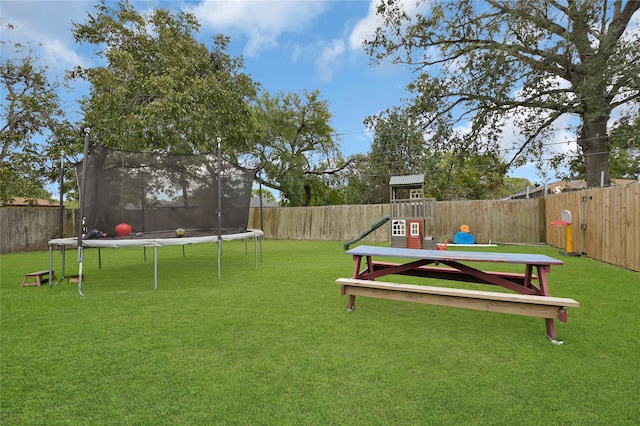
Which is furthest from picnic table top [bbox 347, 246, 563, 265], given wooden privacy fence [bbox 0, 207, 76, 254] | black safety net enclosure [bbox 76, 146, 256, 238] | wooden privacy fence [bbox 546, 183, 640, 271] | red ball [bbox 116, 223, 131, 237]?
wooden privacy fence [bbox 0, 207, 76, 254]

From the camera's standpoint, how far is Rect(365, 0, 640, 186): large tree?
898 centimetres

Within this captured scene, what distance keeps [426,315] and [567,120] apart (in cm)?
1214

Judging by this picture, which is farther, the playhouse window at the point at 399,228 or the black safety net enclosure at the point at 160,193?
the playhouse window at the point at 399,228

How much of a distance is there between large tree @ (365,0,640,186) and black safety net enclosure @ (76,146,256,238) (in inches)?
349

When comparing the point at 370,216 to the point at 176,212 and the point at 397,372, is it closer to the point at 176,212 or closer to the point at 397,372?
the point at 176,212

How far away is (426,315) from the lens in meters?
3.18

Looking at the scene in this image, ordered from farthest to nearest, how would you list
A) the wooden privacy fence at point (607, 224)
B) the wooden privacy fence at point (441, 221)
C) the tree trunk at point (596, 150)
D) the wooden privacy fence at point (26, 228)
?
the wooden privacy fence at point (441, 221) < the tree trunk at point (596, 150) < the wooden privacy fence at point (26, 228) < the wooden privacy fence at point (607, 224)

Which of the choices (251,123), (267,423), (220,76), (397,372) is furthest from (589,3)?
(267,423)

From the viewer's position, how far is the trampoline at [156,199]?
4.48 metres

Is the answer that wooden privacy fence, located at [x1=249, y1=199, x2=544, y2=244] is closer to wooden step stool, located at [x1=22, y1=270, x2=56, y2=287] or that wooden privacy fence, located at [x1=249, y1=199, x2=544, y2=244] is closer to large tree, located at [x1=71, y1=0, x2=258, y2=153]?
large tree, located at [x1=71, y1=0, x2=258, y2=153]

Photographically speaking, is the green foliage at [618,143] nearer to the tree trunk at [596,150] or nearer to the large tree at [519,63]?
the tree trunk at [596,150]

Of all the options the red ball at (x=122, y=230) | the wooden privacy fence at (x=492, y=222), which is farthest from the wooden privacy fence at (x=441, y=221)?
the red ball at (x=122, y=230)

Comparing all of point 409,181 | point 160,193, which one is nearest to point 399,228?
point 409,181

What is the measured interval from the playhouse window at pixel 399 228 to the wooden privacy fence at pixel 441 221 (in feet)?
11.9
